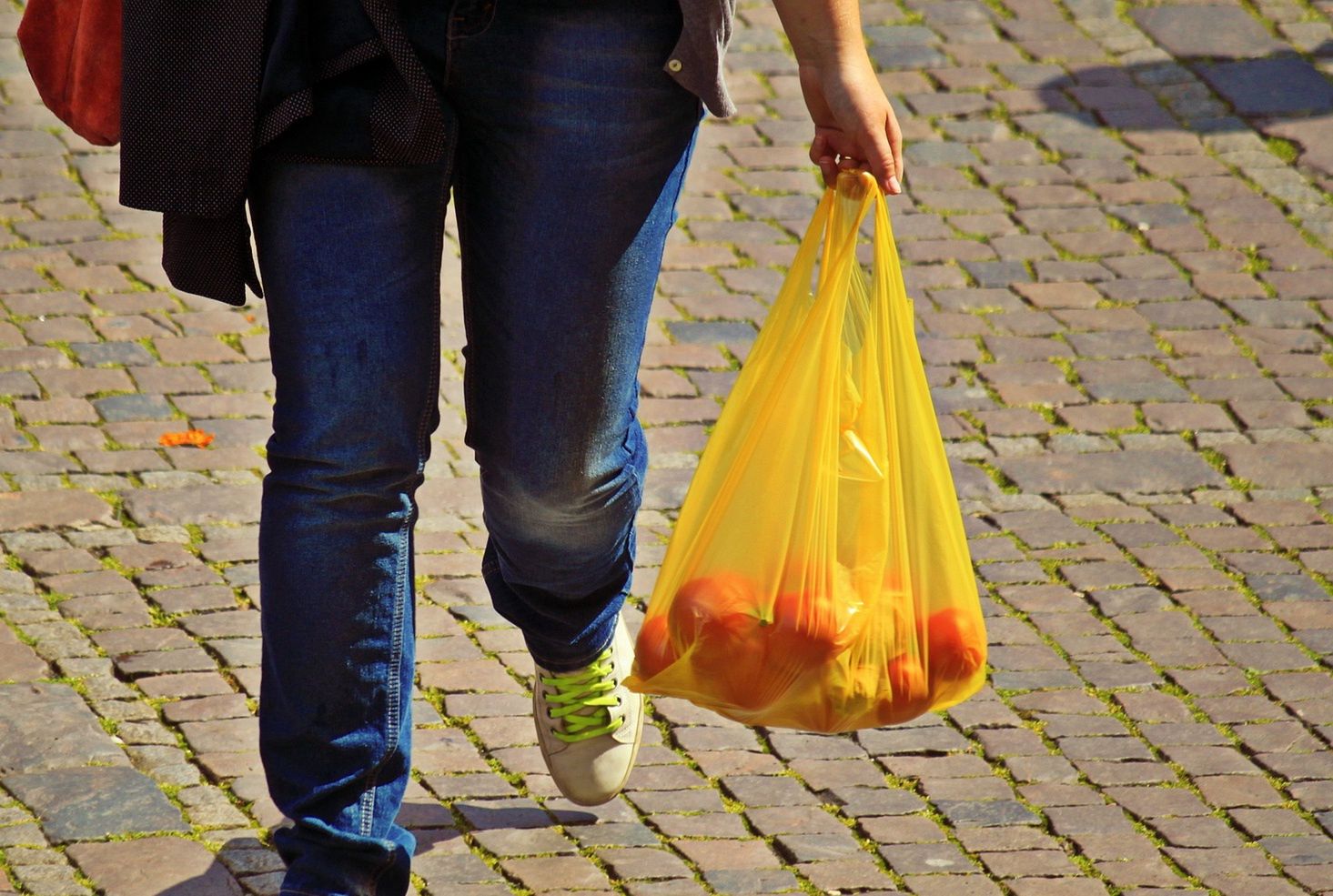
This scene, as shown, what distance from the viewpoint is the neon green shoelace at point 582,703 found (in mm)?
2893

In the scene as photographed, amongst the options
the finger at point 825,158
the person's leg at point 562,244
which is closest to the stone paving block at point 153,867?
the person's leg at point 562,244

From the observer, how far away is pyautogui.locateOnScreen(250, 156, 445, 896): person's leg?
2.27m

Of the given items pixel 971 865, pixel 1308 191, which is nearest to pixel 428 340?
pixel 971 865

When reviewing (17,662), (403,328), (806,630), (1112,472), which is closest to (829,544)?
(806,630)

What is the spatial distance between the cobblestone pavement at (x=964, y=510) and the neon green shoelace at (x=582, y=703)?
158 mm

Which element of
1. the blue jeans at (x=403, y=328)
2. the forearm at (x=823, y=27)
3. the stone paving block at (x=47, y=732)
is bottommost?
the stone paving block at (x=47, y=732)

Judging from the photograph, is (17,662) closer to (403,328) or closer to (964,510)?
(403,328)

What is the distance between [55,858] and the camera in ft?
8.93

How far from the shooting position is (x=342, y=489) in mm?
2314

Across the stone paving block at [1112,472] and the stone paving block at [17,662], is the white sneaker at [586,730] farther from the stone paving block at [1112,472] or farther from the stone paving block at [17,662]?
the stone paving block at [1112,472]

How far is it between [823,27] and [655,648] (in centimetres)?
84

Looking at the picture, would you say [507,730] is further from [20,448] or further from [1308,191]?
[1308,191]

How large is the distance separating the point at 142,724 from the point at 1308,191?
3.90 metres

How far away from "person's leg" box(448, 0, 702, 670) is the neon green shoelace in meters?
0.24
